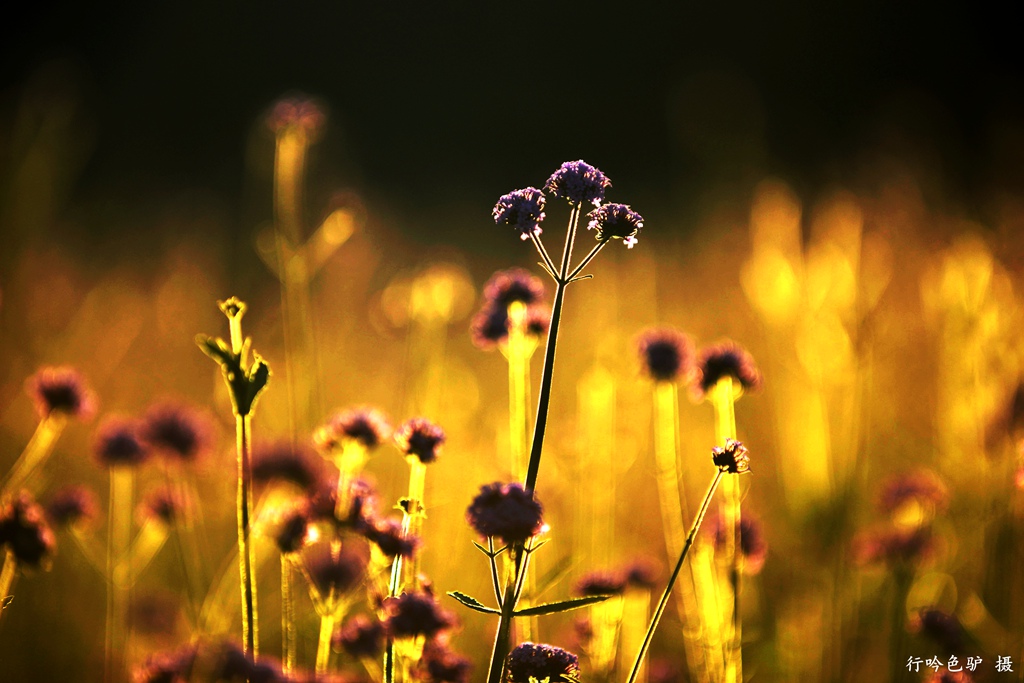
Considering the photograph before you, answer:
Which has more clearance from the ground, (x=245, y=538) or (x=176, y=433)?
(x=176, y=433)

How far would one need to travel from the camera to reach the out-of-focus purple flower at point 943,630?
1.98 metres

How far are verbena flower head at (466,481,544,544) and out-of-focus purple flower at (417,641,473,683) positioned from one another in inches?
10.3

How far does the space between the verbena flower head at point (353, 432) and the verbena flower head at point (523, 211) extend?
0.64m

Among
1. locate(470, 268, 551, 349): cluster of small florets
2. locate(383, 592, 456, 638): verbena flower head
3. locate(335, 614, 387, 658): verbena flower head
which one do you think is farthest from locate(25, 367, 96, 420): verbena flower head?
locate(383, 592, 456, 638): verbena flower head

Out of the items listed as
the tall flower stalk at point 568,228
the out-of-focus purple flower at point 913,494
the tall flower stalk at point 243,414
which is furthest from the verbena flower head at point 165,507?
the out-of-focus purple flower at point 913,494

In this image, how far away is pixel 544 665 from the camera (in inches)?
57.9

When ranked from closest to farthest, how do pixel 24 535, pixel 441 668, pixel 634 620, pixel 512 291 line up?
pixel 441 668, pixel 24 535, pixel 512 291, pixel 634 620

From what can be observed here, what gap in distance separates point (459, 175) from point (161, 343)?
27.1ft

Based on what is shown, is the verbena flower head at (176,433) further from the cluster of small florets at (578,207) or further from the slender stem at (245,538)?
the cluster of small florets at (578,207)

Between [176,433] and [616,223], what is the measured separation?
1.61 meters

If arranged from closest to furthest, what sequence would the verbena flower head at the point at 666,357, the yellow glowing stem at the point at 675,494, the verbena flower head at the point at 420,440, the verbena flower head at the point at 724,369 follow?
the verbena flower head at the point at 420,440 < the yellow glowing stem at the point at 675,494 < the verbena flower head at the point at 724,369 < the verbena flower head at the point at 666,357

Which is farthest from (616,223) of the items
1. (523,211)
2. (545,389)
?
(545,389)

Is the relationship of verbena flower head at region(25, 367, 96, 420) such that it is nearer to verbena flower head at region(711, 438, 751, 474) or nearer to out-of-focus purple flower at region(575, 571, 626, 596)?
out-of-focus purple flower at region(575, 571, 626, 596)

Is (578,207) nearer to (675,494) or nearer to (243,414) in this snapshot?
(243,414)
